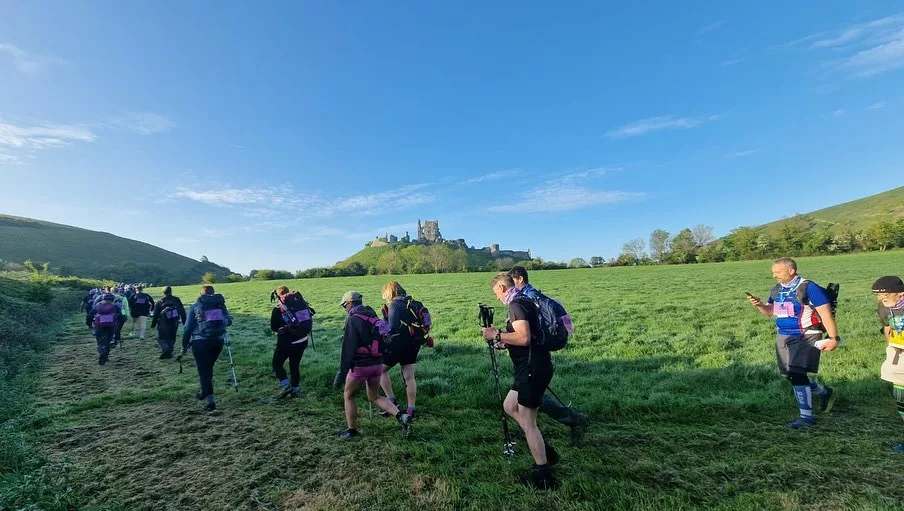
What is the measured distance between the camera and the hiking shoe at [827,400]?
650cm

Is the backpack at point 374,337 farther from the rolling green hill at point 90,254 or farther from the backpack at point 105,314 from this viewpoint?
the rolling green hill at point 90,254

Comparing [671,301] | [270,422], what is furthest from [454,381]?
[671,301]

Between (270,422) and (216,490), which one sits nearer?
(216,490)

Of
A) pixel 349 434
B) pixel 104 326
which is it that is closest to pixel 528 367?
pixel 349 434

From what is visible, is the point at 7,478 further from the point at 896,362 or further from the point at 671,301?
the point at 671,301

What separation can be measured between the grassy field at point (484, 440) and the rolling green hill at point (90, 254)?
363ft

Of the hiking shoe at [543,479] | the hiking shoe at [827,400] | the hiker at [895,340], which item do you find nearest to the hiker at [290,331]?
the hiking shoe at [543,479]

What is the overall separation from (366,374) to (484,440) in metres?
2.04

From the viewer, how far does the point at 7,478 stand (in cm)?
483

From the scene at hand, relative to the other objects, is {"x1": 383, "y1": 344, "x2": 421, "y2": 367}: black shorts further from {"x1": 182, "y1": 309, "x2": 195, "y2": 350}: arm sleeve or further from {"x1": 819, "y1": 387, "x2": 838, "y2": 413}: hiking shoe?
{"x1": 819, "y1": 387, "x2": 838, "y2": 413}: hiking shoe

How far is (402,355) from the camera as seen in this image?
6.98 metres

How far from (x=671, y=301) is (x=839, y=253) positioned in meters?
73.0

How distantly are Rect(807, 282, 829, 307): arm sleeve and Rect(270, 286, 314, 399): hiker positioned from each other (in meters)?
8.79

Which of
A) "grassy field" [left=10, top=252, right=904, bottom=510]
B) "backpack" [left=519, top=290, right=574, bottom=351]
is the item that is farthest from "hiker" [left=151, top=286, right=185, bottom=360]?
"backpack" [left=519, top=290, right=574, bottom=351]
